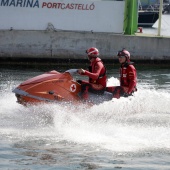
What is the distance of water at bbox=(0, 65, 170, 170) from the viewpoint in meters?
11.5

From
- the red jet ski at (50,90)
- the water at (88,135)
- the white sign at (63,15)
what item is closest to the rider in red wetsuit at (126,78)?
the water at (88,135)

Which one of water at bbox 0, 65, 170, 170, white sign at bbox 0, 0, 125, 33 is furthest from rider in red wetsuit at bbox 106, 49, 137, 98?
white sign at bbox 0, 0, 125, 33

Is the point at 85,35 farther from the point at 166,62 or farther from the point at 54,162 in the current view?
the point at 54,162

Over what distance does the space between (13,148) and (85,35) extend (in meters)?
15.3

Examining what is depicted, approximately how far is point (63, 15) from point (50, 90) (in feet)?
41.6

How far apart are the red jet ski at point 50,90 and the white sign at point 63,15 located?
11.9 metres

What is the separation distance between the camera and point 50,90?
15.1 m

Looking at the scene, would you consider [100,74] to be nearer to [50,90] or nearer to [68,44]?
[50,90]

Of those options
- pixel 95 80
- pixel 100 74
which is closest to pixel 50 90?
pixel 95 80

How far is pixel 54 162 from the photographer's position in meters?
11.5

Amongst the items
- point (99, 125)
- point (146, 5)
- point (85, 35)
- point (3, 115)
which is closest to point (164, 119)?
point (99, 125)

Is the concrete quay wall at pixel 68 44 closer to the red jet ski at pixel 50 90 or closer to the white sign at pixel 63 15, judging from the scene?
the white sign at pixel 63 15

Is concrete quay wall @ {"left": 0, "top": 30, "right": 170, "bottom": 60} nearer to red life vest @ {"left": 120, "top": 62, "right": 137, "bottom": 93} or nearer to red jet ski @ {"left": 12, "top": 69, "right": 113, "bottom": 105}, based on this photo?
red life vest @ {"left": 120, "top": 62, "right": 137, "bottom": 93}

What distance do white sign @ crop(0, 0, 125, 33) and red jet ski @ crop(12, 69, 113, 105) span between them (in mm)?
11865
